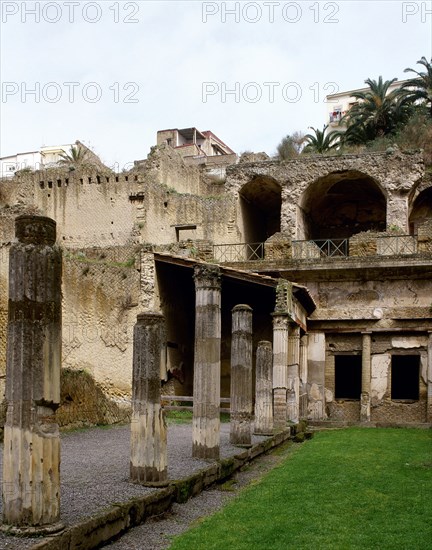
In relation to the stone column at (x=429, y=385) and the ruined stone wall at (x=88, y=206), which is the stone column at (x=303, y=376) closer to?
the stone column at (x=429, y=385)

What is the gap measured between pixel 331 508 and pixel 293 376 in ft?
33.9

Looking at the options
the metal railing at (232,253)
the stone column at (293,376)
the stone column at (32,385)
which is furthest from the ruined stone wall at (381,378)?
the stone column at (32,385)

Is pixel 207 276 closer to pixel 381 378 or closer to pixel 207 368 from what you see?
pixel 207 368

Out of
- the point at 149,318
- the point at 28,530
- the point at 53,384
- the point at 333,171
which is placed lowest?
the point at 28,530

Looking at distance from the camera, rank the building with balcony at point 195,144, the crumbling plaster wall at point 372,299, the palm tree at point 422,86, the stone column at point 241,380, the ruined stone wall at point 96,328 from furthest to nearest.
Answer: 1. the building with balcony at point 195,144
2. the palm tree at point 422,86
3. the crumbling plaster wall at point 372,299
4. the ruined stone wall at point 96,328
5. the stone column at point 241,380

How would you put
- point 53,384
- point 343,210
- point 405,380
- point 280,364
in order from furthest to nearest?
point 343,210 → point 405,380 → point 280,364 → point 53,384

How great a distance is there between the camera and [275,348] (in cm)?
1611

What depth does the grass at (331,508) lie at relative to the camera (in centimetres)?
593

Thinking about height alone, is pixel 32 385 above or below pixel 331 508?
above

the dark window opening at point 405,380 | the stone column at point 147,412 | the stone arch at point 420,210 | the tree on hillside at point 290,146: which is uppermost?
the tree on hillside at point 290,146

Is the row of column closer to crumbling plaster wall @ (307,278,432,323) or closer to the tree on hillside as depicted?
crumbling plaster wall @ (307,278,432,323)

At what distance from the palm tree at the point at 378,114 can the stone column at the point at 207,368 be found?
27900 mm

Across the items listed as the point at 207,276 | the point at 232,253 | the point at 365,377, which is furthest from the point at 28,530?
the point at 232,253

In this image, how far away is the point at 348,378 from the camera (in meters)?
22.9
